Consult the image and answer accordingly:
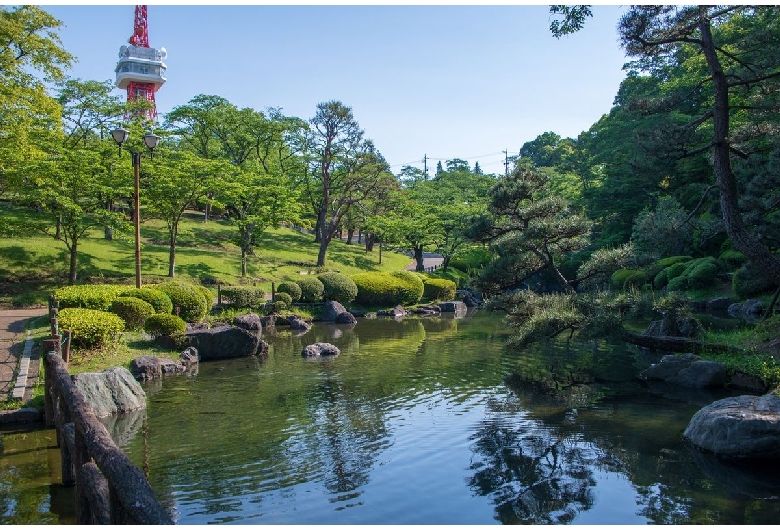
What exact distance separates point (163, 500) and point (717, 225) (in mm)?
13025

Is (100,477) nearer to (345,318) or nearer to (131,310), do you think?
(131,310)

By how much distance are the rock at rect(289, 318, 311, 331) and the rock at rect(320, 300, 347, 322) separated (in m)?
2.21

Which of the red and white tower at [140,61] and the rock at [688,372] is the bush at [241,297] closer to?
the rock at [688,372]

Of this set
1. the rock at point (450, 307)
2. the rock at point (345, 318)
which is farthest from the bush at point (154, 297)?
the rock at point (450, 307)

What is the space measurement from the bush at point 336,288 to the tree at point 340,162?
9387mm

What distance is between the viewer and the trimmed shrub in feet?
105

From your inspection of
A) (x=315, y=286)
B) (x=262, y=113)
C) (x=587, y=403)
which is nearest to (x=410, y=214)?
(x=262, y=113)

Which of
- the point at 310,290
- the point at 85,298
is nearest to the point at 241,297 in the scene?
the point at 310,290

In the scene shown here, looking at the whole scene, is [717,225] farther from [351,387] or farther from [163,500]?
[163,500]

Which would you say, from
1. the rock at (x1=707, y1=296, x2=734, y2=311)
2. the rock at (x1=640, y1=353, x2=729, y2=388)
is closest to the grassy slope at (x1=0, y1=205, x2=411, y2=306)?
the rock at (x1=640, y1=353, x2=729, y2=388)

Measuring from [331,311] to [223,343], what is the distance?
943 cm

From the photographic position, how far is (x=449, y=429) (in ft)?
31.9

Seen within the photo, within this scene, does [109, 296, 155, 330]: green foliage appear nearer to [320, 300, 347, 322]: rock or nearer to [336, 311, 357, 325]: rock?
[336, 311, 357, 325]: rock

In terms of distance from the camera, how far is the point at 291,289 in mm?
25281
